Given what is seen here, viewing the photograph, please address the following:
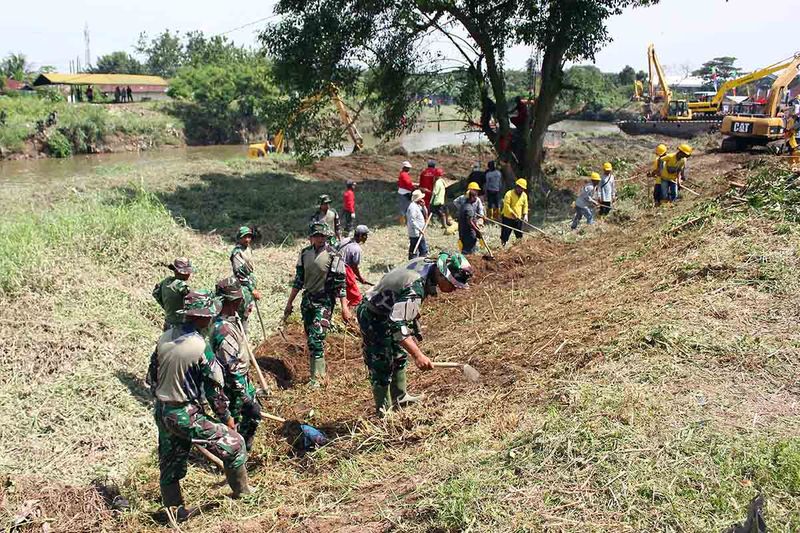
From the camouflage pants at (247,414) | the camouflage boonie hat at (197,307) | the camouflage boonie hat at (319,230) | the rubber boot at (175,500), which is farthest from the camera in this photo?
the camouflage boonie hat at (319,230)

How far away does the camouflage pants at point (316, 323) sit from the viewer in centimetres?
691

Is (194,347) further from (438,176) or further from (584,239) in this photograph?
(438,176)

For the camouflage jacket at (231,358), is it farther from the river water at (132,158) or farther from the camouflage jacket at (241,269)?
the river water at (132,158)

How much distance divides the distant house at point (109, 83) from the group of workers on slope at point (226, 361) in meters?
47.1

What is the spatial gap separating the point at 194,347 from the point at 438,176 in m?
10.0

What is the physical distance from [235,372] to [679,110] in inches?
1266

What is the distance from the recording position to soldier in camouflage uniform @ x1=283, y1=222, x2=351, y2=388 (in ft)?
22.5

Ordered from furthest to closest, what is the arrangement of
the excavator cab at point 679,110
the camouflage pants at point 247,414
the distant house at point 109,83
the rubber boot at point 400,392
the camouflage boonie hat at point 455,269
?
the distant house at point 109,83 < the excavator cab at point 679,110 < the rubber boot at point 400,392 < the camouflage pants at point 247,414 < the camouflage boonie hat at point 455,269

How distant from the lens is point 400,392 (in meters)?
5.80

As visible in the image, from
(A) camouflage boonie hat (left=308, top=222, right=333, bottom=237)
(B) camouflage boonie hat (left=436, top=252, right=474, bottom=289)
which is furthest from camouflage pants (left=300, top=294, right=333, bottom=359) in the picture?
(B) camouflage boonie hat (left=436, top=252, right=474, bottom=289)

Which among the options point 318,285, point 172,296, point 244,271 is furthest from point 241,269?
point 172,296

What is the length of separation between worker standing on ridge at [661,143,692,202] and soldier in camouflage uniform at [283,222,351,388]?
27.2 feet

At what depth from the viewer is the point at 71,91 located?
47031mm

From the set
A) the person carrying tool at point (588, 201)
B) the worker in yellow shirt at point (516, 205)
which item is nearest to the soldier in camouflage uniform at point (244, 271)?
the worker in yellow shirt at point (516, 205)
